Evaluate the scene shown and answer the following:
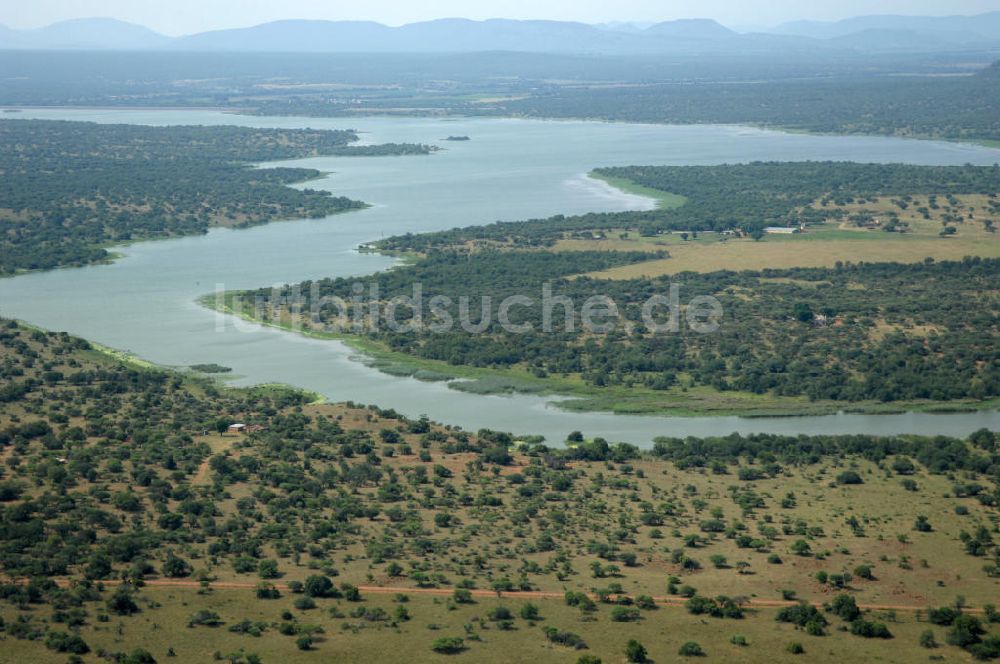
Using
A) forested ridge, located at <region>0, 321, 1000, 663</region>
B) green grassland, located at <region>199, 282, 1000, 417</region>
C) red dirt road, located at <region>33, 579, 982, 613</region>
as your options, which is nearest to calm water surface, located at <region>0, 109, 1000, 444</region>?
green grassland, located at <region>199, 282, 1000, 417</region>

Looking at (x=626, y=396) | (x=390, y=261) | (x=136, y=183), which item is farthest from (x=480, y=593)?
(x=136, y=183)

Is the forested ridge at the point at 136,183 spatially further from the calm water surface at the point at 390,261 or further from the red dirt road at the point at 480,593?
the red dirt road at the point at 480,593

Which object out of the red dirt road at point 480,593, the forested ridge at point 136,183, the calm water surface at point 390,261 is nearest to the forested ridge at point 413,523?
the red dirt road at point 480,593

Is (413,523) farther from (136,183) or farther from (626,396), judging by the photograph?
(136,183)

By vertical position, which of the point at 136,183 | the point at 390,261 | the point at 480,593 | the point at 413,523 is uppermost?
the point at 136,183

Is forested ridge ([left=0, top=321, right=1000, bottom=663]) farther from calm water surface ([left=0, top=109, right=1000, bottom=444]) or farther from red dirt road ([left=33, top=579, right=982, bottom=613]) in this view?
calm water surface ([left=0, top=109, right=1000, bottom=444])

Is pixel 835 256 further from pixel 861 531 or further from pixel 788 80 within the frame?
pixel 788 80

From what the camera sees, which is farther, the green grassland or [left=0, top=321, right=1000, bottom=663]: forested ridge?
the green grassland
